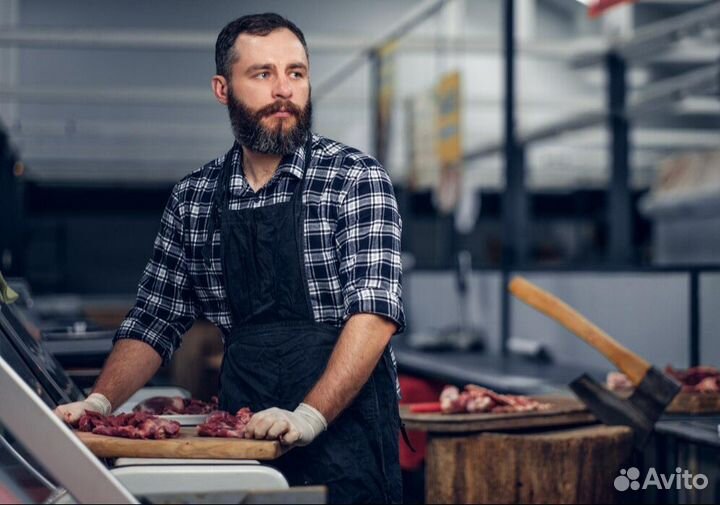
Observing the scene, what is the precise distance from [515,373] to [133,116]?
9.60 meters

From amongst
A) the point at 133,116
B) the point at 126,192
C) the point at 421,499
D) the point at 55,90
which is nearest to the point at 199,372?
the point at 55,90

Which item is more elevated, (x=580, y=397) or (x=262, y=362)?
(x=262, y=362)

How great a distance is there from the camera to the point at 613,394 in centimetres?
328

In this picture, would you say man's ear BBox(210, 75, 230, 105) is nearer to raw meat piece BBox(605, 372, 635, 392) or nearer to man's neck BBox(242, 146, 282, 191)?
man's neck BBox(242, 146, 282, 191)

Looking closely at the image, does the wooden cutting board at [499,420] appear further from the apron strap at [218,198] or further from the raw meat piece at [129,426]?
the raw meat piece at [129,426]

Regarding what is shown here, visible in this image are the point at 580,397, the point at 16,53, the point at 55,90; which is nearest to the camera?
the point at 580,397

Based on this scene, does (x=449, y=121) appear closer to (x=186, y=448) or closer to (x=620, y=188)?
(x=620, y=188)

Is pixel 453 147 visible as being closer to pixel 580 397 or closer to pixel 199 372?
pixel 580 397

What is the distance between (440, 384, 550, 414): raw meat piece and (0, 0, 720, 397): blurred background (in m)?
0.82

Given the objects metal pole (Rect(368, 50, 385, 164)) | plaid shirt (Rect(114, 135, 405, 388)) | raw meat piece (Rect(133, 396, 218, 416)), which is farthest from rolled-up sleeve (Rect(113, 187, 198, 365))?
metal pole (Rect(368, 50, 385, 164))

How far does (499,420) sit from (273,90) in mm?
1308

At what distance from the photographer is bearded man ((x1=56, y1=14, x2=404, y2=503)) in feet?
7.23

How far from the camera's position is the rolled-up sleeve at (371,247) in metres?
2.16

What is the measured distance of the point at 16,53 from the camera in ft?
34.9
